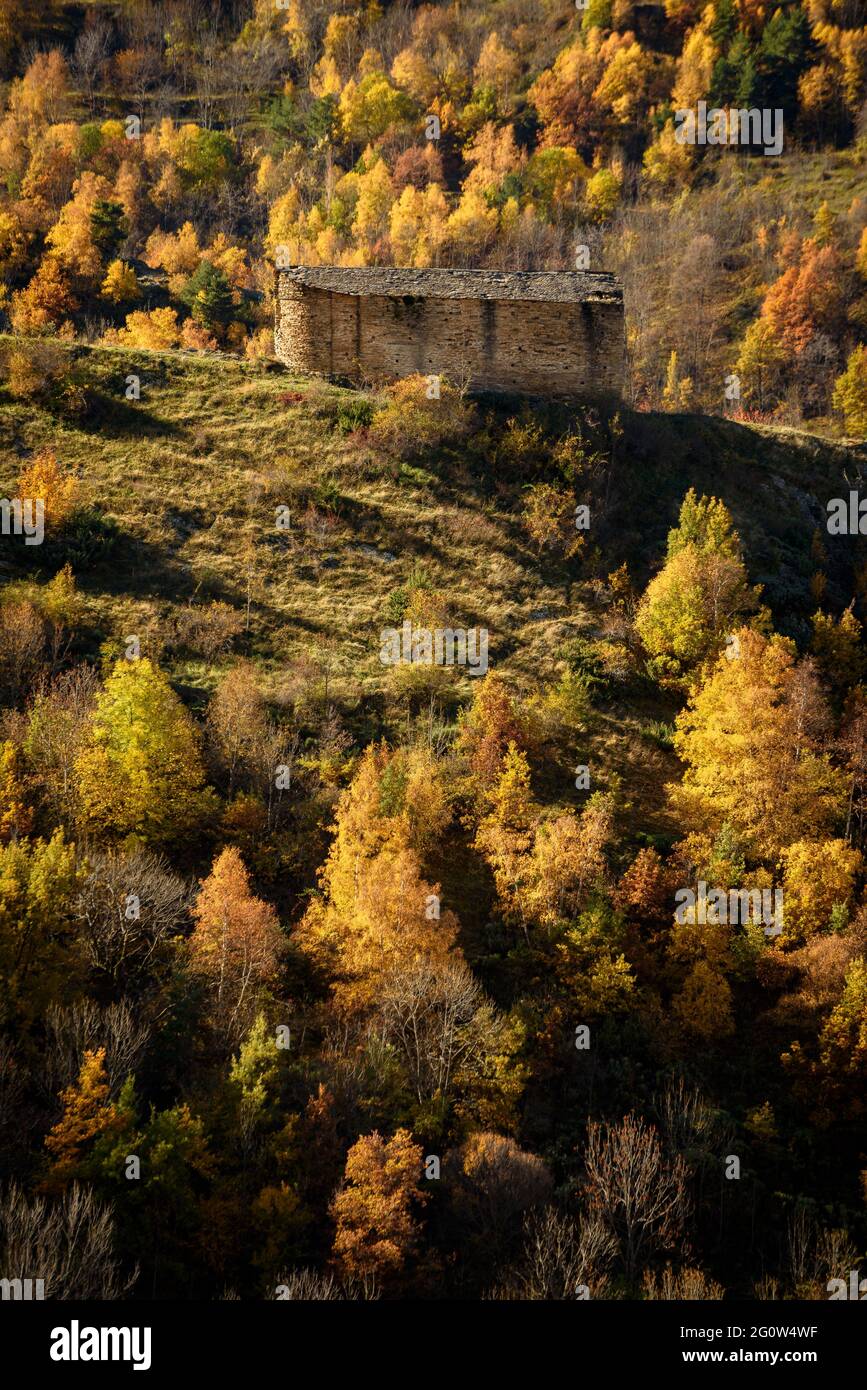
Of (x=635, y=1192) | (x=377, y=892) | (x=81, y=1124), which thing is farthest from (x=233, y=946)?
(x=635, y=1192)

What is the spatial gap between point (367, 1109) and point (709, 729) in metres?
18.4

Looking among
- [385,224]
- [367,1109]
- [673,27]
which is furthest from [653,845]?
[673,27]

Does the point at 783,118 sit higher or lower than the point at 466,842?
higher

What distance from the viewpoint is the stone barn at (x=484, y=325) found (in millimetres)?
51219

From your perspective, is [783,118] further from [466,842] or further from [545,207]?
[466,842]

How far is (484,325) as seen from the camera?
5141cm

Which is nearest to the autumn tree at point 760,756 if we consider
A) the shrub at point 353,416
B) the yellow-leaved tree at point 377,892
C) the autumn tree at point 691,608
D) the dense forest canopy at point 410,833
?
the dense forest canopy at point 410,833

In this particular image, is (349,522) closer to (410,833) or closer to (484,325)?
(484,325)

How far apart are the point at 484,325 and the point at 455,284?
105 inches

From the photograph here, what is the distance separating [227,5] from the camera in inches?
5689

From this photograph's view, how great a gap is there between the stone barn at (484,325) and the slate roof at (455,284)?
5 centimetres

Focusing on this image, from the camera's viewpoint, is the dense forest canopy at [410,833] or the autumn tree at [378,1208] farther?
the dense forest canopy at [410,833]

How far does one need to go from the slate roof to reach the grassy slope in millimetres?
5123

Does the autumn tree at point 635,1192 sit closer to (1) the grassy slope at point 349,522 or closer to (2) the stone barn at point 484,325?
(1) the grassy slope at point 349,522
